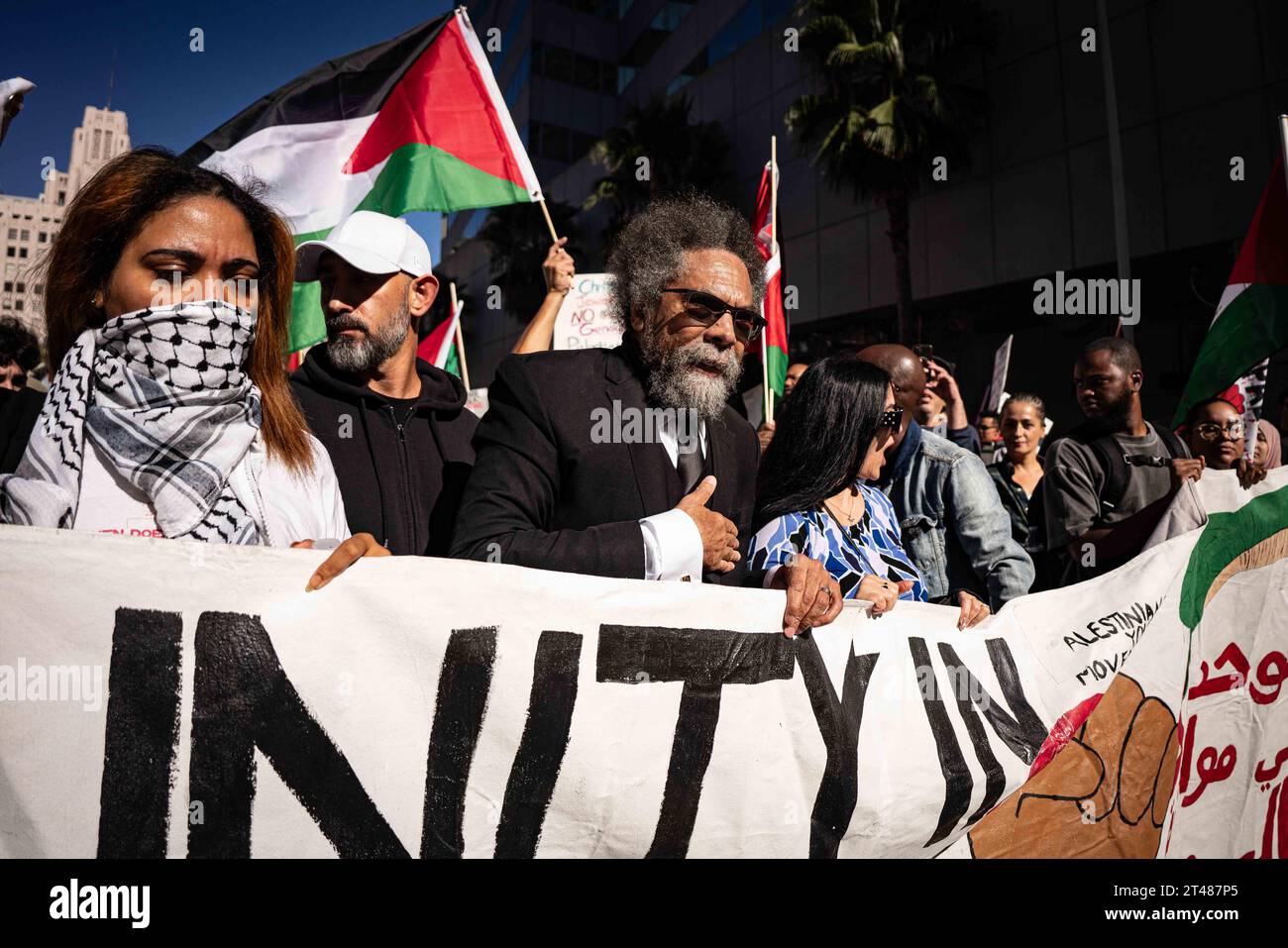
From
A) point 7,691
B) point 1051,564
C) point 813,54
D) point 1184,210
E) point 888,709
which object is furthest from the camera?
point 813,54

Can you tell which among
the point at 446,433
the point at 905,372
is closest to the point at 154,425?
the point at 446,433

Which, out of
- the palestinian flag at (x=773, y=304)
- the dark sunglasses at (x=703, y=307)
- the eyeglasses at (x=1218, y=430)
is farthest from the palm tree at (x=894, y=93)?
the dark sunglasses at (x=703, y=307)

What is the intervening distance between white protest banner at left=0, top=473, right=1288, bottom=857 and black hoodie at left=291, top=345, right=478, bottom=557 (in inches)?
30.4

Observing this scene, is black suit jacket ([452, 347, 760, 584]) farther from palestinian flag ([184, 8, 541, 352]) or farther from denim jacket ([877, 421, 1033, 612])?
palestinian flag ([184, 8, 541, 352])

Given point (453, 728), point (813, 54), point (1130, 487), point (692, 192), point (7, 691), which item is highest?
point (813, 54)

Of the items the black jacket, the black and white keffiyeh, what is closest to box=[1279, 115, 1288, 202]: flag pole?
the black and white keffiyeh

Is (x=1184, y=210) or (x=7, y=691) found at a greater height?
(x=1184, y=210)

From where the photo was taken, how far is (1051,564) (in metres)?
4.11

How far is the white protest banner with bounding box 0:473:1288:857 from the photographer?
129cm

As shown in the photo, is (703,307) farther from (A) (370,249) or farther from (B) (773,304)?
(B) (773,304)

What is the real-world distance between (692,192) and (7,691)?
1.99m

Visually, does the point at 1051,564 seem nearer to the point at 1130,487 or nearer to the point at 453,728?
the point at 1130,487

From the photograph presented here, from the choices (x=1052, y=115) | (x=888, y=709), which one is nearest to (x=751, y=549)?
(x=888, y=709)

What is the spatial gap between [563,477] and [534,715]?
61 centimetres
